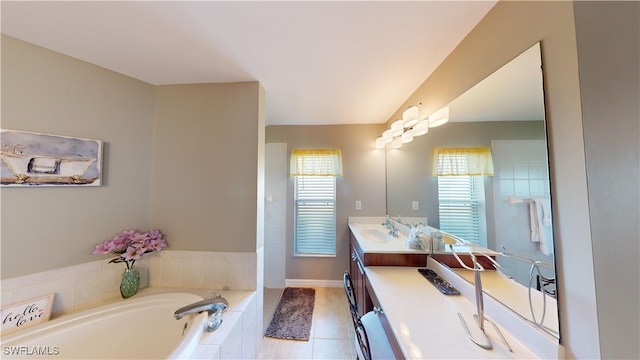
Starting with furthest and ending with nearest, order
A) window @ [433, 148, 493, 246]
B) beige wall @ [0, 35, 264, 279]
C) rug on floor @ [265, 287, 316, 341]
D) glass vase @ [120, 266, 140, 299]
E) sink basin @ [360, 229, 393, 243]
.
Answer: sink basin @ [360, 229, 393, 243] → rug on floor @ [265, 287, 316, 341] → glass vase @ [120, 266, 140, 299] → beige wall @ [0, 35, 264, 279] → window @ [433, 148, 493, 246]

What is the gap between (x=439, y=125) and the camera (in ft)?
5.23

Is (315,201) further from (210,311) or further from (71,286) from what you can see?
(71,286)

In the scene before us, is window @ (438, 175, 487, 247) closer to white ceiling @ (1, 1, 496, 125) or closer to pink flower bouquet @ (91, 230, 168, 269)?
white ceiling @ (1, 1, 496, 125)

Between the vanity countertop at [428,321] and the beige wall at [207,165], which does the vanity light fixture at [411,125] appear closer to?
the vanity countertop at [428,321]

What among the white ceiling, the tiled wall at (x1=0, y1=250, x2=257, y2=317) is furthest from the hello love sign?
the white ceiling

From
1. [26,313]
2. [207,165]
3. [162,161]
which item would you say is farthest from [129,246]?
[207,165]

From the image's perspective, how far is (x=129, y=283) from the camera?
156cm

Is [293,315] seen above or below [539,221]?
below

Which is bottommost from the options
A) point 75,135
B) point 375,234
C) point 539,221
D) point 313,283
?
point 313,283

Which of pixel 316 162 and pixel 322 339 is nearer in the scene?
pixel 322 339

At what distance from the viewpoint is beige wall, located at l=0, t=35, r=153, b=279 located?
1.22 m

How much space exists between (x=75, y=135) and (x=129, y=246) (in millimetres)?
872

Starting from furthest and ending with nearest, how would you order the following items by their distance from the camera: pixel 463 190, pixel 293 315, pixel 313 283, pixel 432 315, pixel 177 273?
pixel 313 283
pixel 293 315
pixel 177 273
pixel 463 190
pixel 432 315

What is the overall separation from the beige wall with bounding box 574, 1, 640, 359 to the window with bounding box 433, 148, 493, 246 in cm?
53
